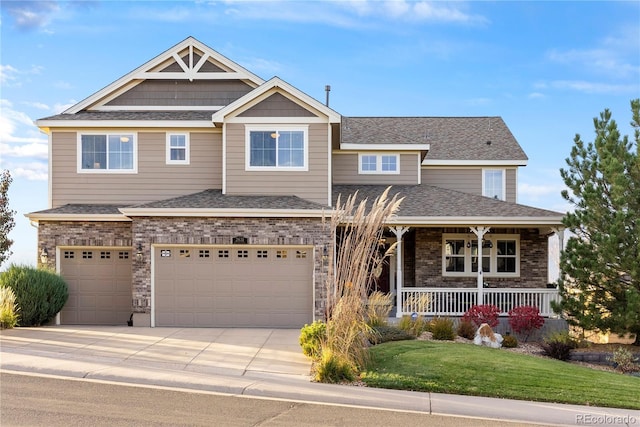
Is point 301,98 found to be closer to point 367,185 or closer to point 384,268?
point 367,185

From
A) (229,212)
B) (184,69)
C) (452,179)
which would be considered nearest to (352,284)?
(229,212)

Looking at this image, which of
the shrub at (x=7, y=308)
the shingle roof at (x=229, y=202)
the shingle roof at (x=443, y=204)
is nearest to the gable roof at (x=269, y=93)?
the shingle roof at (x=229, y=202)

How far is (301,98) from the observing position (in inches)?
727

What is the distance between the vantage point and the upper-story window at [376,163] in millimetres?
22422

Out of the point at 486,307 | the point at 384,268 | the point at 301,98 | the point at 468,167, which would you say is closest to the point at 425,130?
the point at 468,167

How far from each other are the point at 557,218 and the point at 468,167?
6.07 m

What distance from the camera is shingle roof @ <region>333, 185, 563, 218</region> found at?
1839 centimetres

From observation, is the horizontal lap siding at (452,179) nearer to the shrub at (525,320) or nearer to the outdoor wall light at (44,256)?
the shrub at (525,320)

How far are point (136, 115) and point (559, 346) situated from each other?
14440 mm

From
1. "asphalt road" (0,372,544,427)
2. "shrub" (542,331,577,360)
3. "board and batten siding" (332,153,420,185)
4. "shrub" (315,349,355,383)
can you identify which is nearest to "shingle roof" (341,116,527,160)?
"board and batten siding" (332,153,420,185)

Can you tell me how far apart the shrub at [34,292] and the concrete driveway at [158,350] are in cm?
58

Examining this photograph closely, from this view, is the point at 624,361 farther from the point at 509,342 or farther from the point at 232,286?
the point at 232,286

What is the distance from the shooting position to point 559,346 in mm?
14867

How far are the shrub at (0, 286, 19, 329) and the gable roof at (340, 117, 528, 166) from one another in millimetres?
11929
